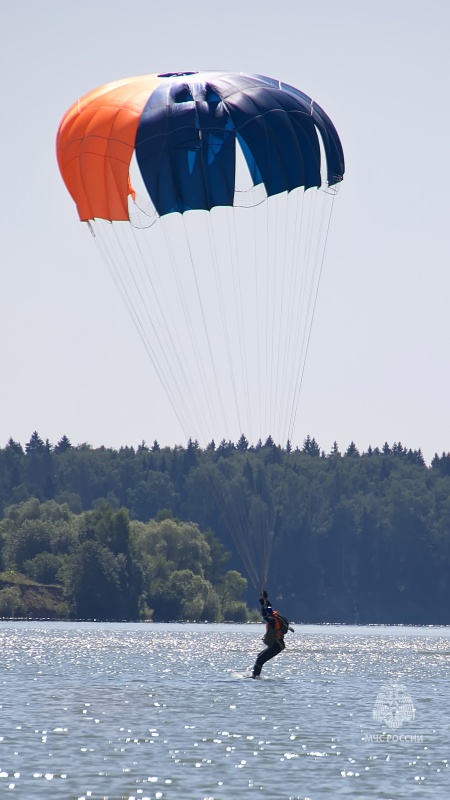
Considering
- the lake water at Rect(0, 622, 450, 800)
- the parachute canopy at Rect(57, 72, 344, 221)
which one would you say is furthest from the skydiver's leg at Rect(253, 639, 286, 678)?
the parachute canopy at Rect(57, 72, 344, 221)

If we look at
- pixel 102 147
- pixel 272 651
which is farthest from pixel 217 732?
pixel 102 147

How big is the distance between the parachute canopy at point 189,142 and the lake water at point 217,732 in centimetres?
1404

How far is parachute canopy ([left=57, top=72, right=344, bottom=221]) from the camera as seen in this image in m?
37.5

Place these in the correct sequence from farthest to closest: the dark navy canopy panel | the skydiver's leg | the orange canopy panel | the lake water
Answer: the orange canopy panel → the skydiver's leg → the dark navy canopy panel → the lake water

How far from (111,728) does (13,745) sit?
333 cm

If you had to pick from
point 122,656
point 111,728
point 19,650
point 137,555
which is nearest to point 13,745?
point 111,728

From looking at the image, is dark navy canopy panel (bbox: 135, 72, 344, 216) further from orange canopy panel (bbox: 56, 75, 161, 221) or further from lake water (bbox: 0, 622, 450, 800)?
lake water (bbox: 0, 622, 450, 800)

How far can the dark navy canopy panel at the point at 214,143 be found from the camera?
37406 millimetres

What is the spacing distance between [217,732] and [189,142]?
16.6 metres

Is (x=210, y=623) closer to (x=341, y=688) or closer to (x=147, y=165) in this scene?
(x=341, y=688)

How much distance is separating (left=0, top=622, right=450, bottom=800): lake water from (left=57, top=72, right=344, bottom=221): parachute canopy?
46.1ft

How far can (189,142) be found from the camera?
37.4 m

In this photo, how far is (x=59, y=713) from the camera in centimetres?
3247

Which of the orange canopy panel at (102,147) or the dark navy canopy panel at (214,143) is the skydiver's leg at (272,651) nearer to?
the dark navy canopy panel at (214,143)
